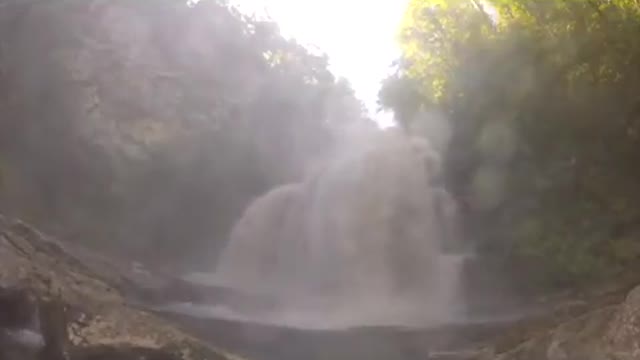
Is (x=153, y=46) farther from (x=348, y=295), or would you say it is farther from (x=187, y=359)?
(x=187, y=359)

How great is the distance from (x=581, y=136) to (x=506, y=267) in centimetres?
285

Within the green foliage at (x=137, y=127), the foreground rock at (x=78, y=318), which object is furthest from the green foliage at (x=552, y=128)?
the foreground rock at (x=78, y=318)

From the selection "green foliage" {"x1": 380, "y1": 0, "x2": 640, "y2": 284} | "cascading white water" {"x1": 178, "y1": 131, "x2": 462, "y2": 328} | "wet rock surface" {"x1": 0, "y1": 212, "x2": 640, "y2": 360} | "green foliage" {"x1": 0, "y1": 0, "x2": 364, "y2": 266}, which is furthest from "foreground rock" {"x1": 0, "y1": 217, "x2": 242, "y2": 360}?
"green foliage" {"x1": 0, "y1": 0, "x2": 364, "y2": 266}

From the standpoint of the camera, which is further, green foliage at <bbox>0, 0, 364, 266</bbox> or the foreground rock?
green foliage at <bbox>0, 0, 364, 266</bbox>

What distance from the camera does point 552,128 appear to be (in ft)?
51.2

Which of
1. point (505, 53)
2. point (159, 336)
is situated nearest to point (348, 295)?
point (505, 53)

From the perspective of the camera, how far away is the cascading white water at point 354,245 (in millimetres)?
16516

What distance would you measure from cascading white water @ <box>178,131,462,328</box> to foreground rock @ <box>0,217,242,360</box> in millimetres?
7504

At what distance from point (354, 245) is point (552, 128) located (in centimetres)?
493

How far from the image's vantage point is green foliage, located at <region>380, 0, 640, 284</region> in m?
15.0

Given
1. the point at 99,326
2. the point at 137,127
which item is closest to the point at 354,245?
the point at 137,127

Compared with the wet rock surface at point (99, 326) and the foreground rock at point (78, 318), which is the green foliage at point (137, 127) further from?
the foreground rock at point (78, 318)

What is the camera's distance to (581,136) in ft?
50.6

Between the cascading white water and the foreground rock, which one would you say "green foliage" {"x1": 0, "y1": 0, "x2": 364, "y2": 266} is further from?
the foreground rock
